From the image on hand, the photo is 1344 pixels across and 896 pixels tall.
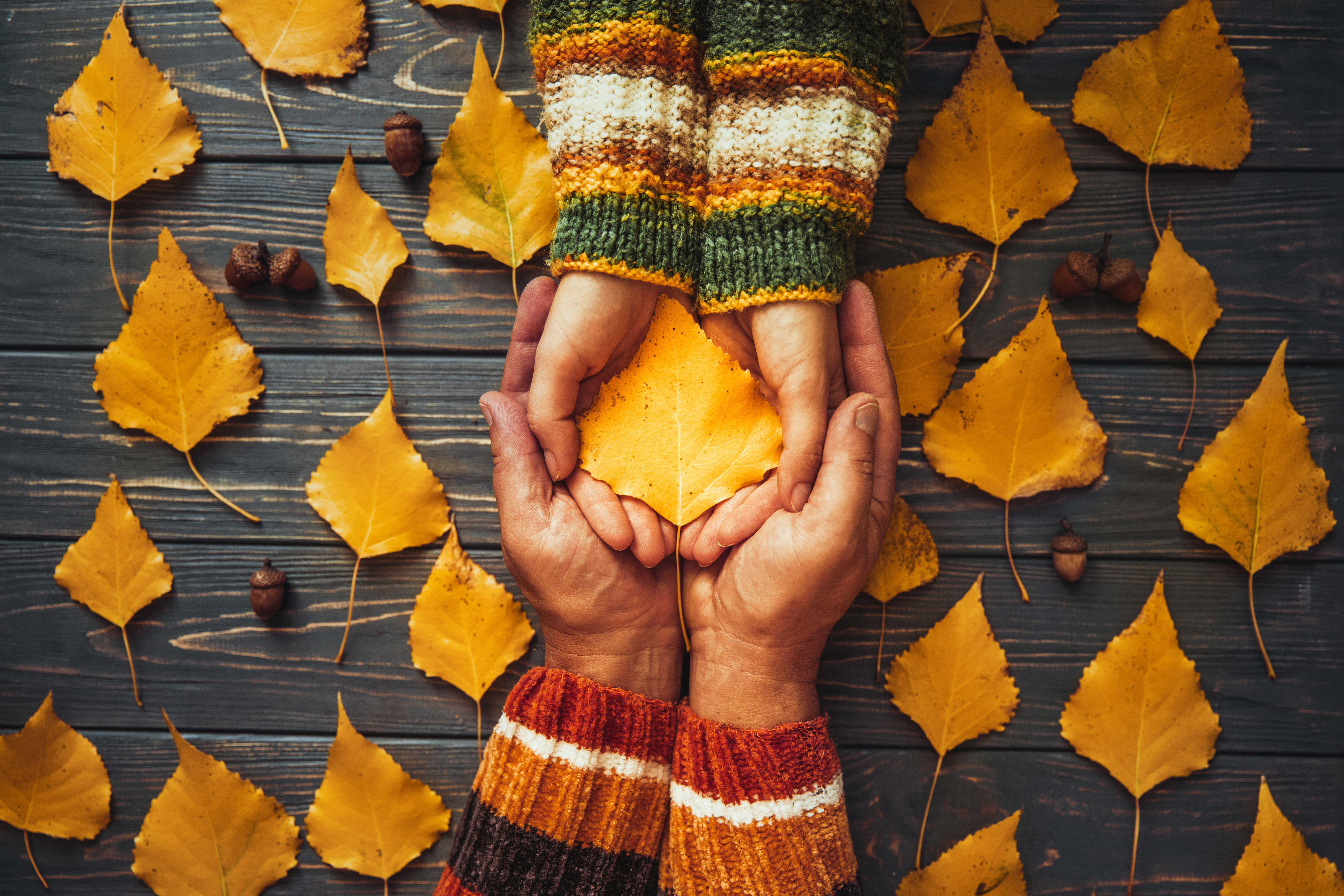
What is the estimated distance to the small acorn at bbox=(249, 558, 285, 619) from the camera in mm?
823

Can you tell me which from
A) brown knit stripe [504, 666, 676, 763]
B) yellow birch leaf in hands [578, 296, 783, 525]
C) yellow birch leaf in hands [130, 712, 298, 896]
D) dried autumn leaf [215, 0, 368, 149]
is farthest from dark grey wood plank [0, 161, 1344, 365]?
yellow birch leaf in hands [130, 712, 298, 896]

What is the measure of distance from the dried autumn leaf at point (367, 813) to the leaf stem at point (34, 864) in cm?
33

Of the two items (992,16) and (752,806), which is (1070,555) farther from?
(992,16)

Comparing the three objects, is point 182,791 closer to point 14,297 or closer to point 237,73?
point 14,297

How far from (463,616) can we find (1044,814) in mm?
697

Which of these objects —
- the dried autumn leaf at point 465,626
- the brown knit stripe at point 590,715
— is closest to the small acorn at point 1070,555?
the brown knit stripe at point 590,715

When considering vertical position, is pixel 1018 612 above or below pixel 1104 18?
below

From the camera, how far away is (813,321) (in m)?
0.66

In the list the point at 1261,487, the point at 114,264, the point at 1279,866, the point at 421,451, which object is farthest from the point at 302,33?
the point at 1279,866

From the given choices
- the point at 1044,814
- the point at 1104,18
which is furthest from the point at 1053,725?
the point at 1104,18

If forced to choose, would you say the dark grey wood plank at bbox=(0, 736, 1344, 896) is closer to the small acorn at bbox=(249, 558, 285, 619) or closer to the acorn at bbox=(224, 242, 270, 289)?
the small acorn at bbox=(249, 558, 285, 619)

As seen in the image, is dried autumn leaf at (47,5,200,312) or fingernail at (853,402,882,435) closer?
fingernail at (853,402,882,435)

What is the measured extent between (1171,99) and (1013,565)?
544mm

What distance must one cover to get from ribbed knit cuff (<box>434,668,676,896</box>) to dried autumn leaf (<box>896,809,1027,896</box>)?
12.8 inches
